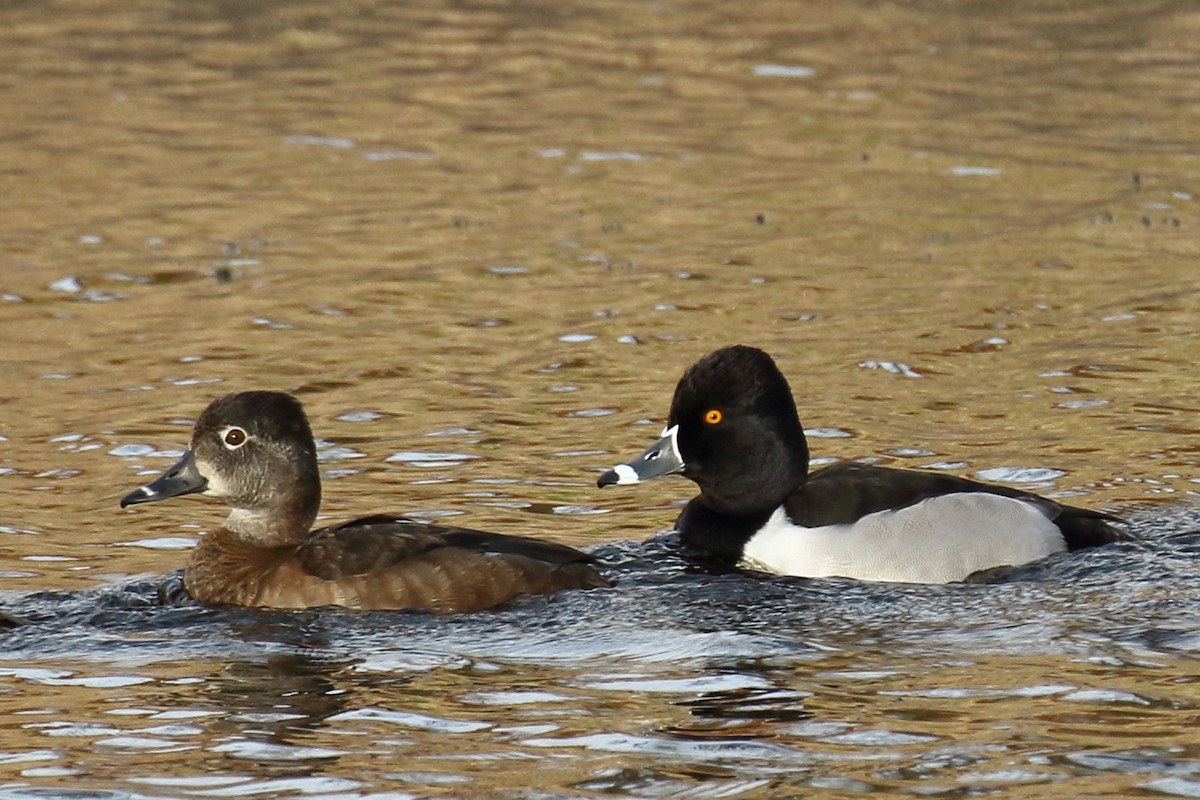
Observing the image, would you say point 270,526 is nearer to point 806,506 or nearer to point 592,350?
point 806,506

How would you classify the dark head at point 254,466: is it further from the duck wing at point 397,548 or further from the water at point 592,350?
the water at point 592,350

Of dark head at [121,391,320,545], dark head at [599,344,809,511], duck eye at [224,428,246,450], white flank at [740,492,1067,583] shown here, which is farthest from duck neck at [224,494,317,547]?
white flank at [740,492,1067,583]

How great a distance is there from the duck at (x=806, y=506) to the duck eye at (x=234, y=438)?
1565 mm

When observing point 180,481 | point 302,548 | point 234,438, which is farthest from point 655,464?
point 180,481

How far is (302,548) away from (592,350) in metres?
4.76

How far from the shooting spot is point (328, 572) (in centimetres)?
849

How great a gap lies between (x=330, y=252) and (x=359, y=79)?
583cm

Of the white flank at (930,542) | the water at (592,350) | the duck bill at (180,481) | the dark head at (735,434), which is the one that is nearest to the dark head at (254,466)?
the duck bill at (180,481)

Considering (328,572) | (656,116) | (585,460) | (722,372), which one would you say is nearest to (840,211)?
(656,116)

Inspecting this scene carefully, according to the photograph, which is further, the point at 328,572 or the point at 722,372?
the point at 722,372

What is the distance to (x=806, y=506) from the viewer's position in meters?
9.27

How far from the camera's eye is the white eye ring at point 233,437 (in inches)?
349

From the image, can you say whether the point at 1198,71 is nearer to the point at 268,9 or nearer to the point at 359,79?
the point at 359,79

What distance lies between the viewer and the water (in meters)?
7.09
